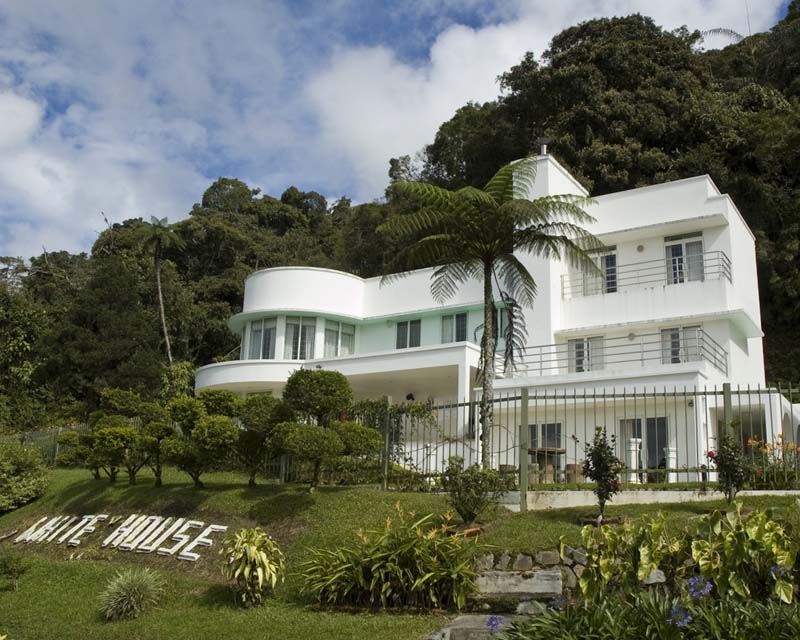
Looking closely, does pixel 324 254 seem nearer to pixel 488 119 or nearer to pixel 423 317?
pixel 488 119

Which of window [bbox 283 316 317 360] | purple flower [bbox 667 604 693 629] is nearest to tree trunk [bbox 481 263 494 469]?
purple flower [bbox 667 604 693 629]

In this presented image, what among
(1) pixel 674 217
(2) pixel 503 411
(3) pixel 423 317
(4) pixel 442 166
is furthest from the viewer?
(4) pixel 442 166

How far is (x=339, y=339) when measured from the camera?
30391mm

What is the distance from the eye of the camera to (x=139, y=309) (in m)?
37.1

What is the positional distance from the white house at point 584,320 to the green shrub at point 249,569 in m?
9.40

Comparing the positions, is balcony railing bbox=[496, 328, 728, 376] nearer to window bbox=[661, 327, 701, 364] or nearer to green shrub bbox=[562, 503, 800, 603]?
window bbox=[661, 327, 701, 364]

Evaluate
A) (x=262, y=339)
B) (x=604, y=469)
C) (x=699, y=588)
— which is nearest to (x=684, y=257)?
(x=262, y=339)

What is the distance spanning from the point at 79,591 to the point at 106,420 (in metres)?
7.99

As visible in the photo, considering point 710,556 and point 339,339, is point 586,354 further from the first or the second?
point 710,556

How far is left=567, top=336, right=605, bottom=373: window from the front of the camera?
25.4 metres

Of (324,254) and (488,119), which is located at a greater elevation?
(488,119)

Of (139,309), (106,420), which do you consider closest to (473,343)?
(106,420)

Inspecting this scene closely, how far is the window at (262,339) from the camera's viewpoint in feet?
98.2

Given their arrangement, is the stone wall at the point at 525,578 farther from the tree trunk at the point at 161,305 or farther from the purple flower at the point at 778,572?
the tree trunk at the point at 161,305
